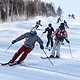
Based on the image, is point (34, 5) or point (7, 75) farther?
point (34, 5)

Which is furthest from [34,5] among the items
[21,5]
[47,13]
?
[47,13]

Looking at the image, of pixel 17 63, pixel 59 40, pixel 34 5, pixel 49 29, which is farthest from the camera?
pixel 34 5

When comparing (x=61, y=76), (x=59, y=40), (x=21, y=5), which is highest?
(x=21, y=5)

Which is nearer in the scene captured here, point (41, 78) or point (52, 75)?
point (41, 78)

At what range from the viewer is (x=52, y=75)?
14.0ft

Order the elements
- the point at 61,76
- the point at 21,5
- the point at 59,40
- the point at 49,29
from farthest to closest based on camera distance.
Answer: the point at 21,5
the point at 49,29
the point at 59,40
the point at 61,76

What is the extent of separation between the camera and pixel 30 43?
18.4ft

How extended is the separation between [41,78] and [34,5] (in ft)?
174

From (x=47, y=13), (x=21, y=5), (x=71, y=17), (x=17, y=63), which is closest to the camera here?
(x=17, y=63)

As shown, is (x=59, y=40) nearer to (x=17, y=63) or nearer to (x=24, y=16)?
(x=17, y=63)

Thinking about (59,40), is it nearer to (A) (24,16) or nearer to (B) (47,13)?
(A) (24,16)

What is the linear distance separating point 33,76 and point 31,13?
53712mm

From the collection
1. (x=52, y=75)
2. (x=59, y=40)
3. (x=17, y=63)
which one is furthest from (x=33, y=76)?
(x=59, y=40)

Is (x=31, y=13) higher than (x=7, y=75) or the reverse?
higher
